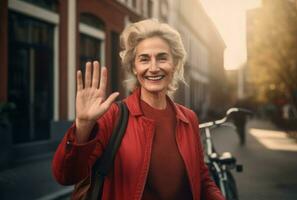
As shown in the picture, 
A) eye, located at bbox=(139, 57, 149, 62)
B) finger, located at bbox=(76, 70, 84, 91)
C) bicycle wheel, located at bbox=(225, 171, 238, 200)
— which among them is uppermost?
eye, located at bbox=(139, 57, 149, 62)

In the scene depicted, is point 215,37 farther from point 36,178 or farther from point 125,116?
point 125,116

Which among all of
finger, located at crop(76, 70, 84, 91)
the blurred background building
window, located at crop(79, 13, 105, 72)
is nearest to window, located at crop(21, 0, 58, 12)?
the blurred background building

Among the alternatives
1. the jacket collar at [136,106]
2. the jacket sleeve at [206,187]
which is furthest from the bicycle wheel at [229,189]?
the jacket collar at [136,106]

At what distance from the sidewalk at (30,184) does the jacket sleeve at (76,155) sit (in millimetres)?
4966

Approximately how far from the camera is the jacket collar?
2377 mm

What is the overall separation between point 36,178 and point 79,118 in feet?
23.2

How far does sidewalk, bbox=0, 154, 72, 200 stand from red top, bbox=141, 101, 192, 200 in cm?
482

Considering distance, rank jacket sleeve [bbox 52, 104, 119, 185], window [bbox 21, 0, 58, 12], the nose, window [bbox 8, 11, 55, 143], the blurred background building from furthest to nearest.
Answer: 1. window [bbox 21, 0, 58, 12]
2. window [bbox 8, 11, 55, 143]
3. the blurred background building
4. the nose
5. jacket sleeve [bbox 52, 104, 119, 185]

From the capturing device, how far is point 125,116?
2311mm

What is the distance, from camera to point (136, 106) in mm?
2414

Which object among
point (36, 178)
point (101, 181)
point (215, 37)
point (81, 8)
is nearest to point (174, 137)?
point (101, 181)

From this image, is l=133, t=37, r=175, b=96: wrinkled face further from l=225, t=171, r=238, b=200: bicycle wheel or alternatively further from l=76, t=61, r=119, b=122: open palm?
l=225, t=171, r=238, b=200: bicycle wheel

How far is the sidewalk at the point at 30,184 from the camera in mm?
7121

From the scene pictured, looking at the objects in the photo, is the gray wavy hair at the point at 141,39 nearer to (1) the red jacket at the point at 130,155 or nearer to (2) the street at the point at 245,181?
(1) the red jacket at the point at 130,155
